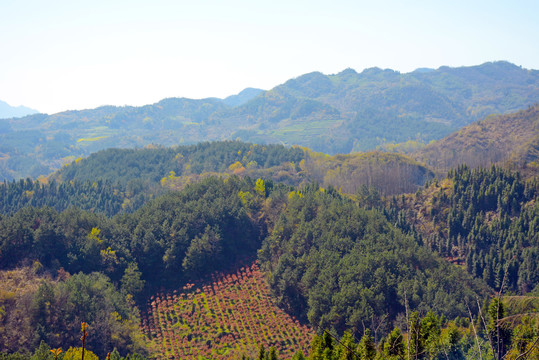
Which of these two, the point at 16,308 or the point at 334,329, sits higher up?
the point at 16,308

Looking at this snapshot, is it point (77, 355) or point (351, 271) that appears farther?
point (351, 271)

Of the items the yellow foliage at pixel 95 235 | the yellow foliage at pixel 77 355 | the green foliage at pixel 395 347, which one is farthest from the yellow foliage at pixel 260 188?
the green foliage at pixel 395 347

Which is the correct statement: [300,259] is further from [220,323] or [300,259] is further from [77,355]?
[77,355]

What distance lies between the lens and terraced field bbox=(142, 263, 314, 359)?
216 ft

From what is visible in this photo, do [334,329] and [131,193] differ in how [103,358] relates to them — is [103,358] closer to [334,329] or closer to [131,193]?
[334,329]

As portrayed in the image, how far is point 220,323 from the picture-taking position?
7131 centimetres

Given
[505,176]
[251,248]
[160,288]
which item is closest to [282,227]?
[251,248]

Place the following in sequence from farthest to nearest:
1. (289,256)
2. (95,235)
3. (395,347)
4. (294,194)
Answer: (294,194)
(289,256)
(95,235)
(395,347)

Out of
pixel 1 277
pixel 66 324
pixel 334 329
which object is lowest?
pixel 334 329

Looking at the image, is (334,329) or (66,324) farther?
(334,329)

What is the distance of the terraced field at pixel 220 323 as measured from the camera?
6581 centimetres

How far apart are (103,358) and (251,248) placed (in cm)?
4204

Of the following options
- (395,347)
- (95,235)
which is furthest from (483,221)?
(95,235)

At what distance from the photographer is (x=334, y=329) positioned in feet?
222
